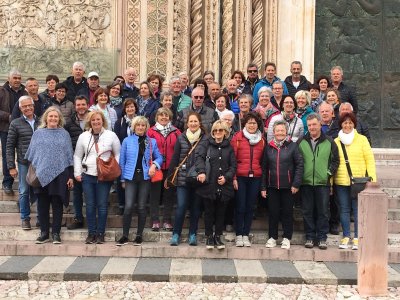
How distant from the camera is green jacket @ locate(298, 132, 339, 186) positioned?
855 centimetres

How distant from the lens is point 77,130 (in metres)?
9.21

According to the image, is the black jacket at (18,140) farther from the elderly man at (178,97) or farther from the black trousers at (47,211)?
the elderly man at (178,97)

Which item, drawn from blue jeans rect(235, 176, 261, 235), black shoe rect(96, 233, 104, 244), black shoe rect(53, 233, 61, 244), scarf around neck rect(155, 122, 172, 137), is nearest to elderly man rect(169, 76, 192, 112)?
scarf around neck rect(155, 122, 172, 137)

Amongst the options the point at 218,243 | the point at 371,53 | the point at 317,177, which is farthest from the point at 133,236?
the point at 371,53

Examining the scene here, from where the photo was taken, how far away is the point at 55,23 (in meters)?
13.1

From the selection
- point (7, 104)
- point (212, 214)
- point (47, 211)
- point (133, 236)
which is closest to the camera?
point (212, 214)

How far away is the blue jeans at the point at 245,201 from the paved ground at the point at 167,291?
1.41 m

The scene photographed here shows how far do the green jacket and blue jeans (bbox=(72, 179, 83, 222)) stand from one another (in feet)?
10.4

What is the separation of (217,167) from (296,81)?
3.07 meters

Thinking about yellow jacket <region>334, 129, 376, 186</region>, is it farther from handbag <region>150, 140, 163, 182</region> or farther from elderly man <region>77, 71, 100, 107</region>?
elderly man <region>77, 71, 100, 107</region>

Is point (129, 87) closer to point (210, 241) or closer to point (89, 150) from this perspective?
point (89, 150)

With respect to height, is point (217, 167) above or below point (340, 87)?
below

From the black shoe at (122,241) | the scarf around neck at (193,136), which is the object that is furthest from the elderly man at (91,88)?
the black shoe at (122,241)

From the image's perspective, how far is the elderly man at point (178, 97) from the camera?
9.73 m
